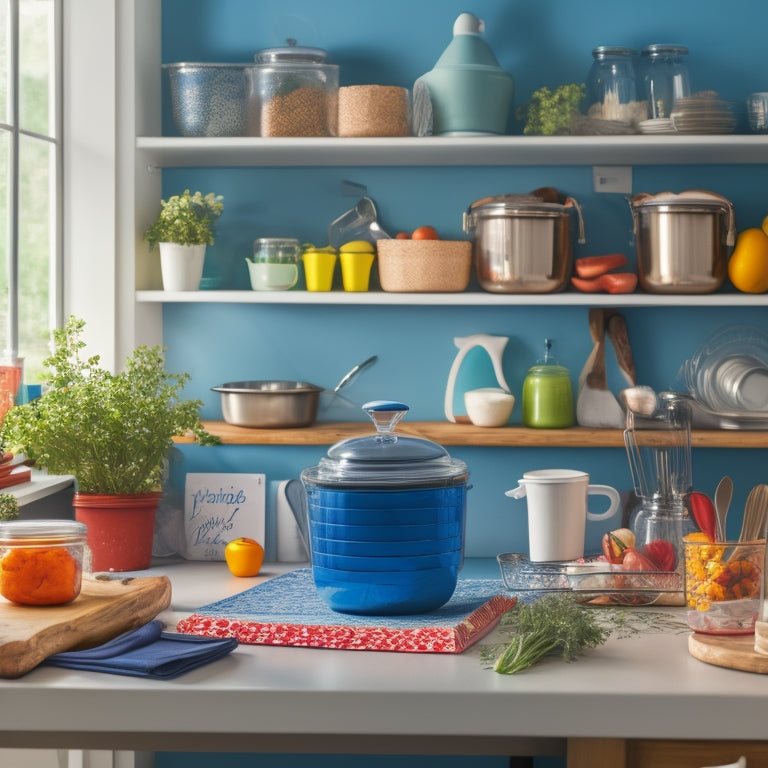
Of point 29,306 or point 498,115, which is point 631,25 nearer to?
point 498,115

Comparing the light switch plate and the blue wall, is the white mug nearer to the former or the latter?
the blue wall

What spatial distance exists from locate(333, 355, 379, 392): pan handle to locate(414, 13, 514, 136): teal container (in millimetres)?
591

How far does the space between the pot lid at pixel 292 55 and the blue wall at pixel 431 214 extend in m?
0.19

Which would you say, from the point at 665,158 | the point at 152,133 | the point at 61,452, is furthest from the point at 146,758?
the point at 665,158

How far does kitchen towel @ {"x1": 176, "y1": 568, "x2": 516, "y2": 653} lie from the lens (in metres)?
1.68

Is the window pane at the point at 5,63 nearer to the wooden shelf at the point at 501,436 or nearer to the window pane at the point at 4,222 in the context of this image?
the window pane at the point at 4,222

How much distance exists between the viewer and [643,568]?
2.04 meters

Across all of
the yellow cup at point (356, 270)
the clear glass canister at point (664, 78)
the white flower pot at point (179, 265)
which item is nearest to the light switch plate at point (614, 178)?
the clear glass canister at point (664, 78)

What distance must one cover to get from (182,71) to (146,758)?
5.45 feet

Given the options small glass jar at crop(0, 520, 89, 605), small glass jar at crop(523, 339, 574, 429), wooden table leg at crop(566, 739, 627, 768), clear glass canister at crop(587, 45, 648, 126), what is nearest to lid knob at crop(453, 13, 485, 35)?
clear glass canister at crop(587, 45, 648, 126)

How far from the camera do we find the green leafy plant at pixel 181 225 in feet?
8.69

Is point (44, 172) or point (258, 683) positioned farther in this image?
point (44, 172)

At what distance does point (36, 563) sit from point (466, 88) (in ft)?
4.82

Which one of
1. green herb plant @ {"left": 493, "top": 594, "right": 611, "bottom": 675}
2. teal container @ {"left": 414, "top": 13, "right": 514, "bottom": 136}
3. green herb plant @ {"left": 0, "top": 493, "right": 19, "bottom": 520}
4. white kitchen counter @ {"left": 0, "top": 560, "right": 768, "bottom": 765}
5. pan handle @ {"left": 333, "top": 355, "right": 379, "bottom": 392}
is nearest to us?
white kitchen counter @ {"left": 0, "top": 560, "right": 768, "bottom": 765}
